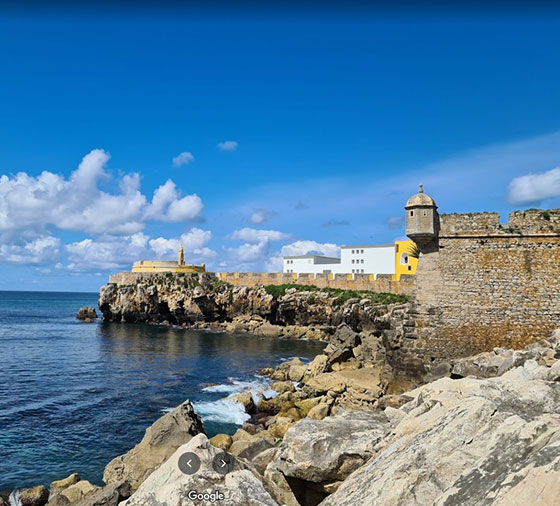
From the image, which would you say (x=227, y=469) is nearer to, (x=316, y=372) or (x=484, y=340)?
(x=484, y=340)

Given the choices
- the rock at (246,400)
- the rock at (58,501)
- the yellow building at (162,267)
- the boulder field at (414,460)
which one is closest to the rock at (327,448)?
the boulder field at (414,460)

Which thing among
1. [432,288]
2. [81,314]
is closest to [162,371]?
[432,288]

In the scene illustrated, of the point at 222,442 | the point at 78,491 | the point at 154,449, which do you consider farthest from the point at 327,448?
the point at 78,491

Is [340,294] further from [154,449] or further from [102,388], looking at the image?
[154,449]

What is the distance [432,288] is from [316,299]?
118 feet

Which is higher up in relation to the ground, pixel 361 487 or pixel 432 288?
pixel 432 288

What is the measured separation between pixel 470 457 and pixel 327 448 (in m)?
2.46

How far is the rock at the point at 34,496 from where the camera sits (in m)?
11.7

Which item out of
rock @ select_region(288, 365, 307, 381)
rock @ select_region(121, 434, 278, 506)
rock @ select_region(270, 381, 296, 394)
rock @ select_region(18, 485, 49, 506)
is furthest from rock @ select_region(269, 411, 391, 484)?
rock @ select_region(288, 365, 307, 381)

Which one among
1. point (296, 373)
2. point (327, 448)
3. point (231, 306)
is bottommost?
point (296, 373)

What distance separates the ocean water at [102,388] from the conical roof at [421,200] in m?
11.1

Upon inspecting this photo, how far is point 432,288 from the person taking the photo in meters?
16.4

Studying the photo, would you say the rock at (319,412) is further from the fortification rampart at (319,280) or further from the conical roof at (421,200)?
the fortification rampart at (319,280)

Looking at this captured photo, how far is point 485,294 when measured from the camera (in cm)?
1567
